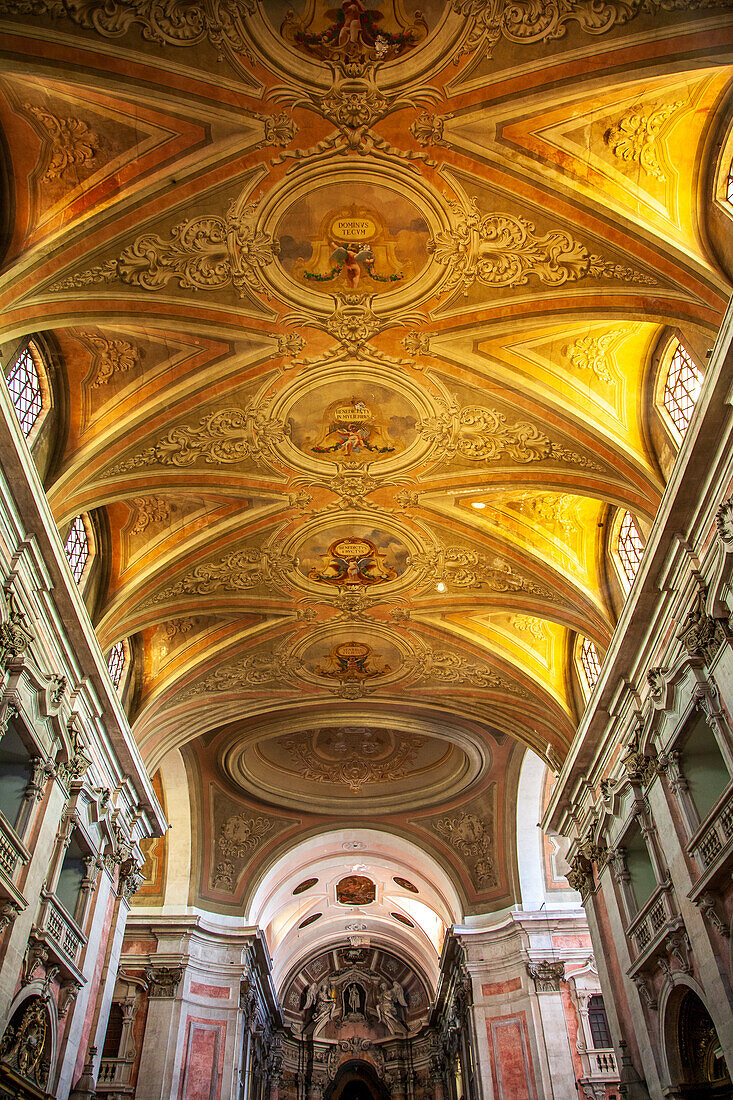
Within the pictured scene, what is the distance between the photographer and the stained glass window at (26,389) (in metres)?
12.6

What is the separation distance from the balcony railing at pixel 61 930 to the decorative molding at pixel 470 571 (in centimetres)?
893

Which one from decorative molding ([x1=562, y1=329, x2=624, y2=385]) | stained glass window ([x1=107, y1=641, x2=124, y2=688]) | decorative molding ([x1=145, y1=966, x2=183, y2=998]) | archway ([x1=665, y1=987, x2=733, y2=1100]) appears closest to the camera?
archway ([x1=665, y1=987, x2=733, y2=1100])

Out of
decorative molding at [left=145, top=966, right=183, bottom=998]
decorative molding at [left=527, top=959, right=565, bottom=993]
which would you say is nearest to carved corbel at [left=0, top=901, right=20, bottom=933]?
decorative molding at [left=145, top=966, right=183, bottom=998]

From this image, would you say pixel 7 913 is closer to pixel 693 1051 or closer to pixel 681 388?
pixel 693 1051

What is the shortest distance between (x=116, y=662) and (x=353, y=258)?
10.3 metres

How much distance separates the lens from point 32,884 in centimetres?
1227

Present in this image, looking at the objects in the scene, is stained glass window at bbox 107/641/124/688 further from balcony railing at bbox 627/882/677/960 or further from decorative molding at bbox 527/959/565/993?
decorative molding at bbox 527/959/565/993

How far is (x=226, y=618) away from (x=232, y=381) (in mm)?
6992

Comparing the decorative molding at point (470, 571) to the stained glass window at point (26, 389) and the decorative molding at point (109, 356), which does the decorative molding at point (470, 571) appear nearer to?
the decorative molding at point (109, 356)

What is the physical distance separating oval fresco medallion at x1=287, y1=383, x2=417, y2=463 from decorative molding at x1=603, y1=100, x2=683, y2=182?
5035 millimetres

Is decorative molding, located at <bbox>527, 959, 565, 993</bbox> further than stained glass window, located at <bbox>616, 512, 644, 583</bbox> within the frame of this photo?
Yes

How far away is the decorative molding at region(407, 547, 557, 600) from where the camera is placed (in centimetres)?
1747

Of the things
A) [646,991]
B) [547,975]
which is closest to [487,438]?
[646,991]

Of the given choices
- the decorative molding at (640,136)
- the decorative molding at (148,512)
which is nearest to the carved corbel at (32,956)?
the decorative molding at (148,512)
